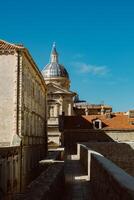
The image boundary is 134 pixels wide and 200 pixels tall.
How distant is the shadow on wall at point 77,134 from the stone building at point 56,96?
4.33 feet

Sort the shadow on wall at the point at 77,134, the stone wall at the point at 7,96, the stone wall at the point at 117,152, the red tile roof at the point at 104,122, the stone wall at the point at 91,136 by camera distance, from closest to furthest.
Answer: the stone wall at the point at 7,96, the stone wall at the point at 117,152, the shadow on wall at the point at 77,134, the stone wall at the point at 91,136, the red tile roof at the point at 104,122

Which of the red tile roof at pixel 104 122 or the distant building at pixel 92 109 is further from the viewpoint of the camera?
the distant building at pixel 92 109

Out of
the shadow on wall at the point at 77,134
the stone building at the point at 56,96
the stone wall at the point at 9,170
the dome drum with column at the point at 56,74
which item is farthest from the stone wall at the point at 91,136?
the stone wall at the point at 9,170

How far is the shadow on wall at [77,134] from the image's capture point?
58.5 m

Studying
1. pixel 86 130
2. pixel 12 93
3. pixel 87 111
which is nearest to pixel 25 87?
pixel 12 93

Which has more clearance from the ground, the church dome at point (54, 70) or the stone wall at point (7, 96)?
the church dome at point (54, 70)

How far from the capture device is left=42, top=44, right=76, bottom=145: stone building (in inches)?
2296

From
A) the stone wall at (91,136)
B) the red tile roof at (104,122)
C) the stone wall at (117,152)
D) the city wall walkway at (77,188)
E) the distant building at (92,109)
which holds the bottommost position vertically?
the city wall walkway at (77,188)

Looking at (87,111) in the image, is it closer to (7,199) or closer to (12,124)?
(12,124)

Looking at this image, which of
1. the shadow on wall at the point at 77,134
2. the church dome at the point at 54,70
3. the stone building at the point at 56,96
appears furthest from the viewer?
the church dome at the point at 54,70

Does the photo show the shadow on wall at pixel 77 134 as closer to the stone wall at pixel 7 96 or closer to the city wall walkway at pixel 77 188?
the stone wall at pixel 7 96

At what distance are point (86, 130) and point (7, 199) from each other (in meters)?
39.9

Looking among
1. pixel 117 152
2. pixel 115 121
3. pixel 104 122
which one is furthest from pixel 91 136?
pixel 117 152

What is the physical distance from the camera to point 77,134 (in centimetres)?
5953
